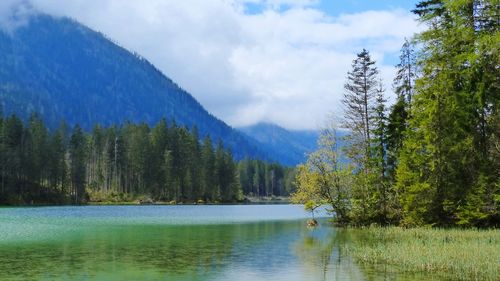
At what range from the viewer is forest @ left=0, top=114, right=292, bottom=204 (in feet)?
422

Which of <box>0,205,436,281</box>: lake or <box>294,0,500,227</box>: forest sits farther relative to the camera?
<box>294,0,500,227</box>: forest

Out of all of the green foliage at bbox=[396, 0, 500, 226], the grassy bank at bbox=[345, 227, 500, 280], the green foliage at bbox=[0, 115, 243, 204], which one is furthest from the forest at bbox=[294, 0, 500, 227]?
the green foliage at bbox=[0, 115, 243, 204]

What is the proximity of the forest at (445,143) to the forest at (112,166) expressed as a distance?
304 feet

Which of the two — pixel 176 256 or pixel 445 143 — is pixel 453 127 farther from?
pixel 176 256

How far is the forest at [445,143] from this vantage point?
1657 inches

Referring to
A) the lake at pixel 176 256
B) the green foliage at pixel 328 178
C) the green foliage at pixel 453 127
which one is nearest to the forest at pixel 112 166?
the lake at pixel 176 256

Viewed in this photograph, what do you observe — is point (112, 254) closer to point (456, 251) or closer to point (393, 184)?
point (456, 251)

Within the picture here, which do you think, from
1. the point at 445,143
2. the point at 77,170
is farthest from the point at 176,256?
the point at 77,170

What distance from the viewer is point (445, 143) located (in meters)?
45.7

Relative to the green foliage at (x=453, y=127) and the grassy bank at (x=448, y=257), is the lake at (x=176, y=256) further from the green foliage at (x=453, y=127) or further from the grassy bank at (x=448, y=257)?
the green foliage at (x=453, y=127)

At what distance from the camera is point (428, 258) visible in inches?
1096

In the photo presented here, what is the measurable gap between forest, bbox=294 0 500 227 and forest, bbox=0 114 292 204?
3651 inches

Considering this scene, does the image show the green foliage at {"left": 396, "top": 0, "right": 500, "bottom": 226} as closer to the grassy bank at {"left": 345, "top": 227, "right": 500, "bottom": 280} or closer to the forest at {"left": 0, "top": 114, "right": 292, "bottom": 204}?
the grassy bank at {"left": 345, "top": 227, "right": 500, "bottom": 280}

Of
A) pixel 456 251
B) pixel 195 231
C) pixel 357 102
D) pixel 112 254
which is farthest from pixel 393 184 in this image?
pixel 112 254
